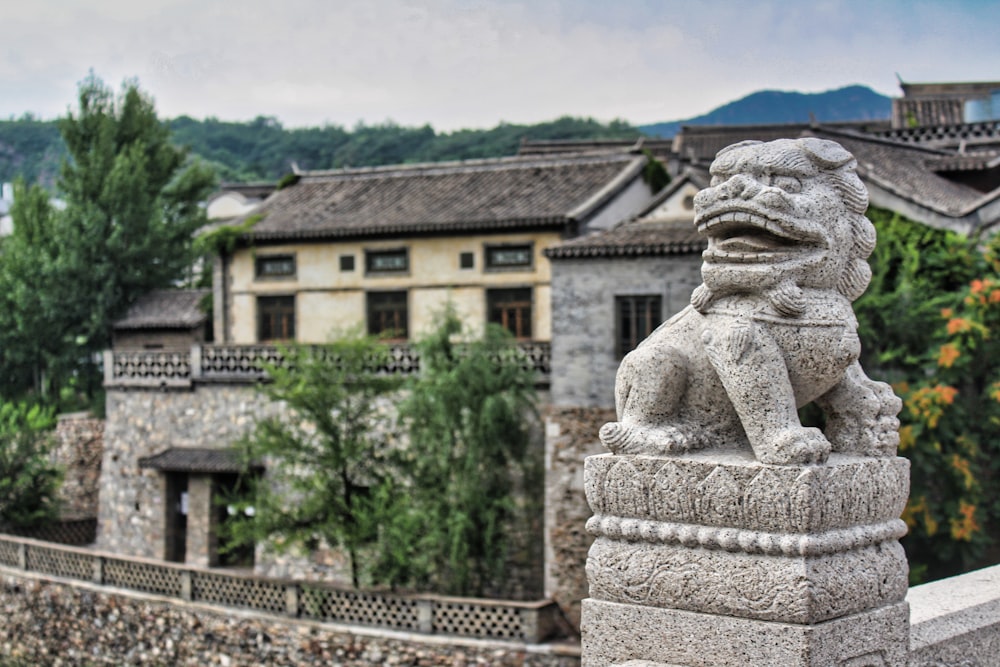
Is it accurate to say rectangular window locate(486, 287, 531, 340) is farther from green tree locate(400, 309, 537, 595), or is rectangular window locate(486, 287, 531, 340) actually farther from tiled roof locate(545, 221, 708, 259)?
tiled roof locate(545, 221, 708, 259)

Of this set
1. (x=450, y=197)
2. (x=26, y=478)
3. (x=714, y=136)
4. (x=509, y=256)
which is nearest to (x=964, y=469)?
(x=509, y=256)

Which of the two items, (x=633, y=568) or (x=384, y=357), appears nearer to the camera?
(x=633, y=568)

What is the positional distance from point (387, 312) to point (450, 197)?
7.80ft

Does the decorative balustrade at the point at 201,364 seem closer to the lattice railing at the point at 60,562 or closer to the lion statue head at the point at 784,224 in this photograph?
the lattice railing at the point at 60,562

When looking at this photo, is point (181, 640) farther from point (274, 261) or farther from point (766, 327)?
point (766, 327)

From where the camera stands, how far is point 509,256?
2136 centimetres

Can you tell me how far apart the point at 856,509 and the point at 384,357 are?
1457 centimetres

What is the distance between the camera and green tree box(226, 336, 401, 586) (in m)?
16.5

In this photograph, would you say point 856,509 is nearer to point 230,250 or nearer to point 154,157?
point 230,250

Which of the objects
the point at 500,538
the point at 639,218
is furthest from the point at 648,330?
the point at 500,538

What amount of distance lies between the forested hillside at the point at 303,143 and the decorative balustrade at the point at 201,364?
841 inches

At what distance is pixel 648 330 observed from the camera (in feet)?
55.7

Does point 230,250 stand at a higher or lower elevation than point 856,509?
higher

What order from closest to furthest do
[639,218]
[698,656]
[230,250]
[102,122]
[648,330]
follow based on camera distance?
[698,656] → [648,330] → [639,218] → [230,250] → [102,122]
